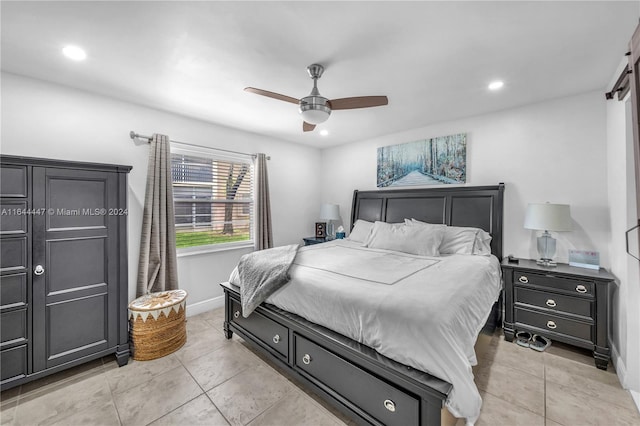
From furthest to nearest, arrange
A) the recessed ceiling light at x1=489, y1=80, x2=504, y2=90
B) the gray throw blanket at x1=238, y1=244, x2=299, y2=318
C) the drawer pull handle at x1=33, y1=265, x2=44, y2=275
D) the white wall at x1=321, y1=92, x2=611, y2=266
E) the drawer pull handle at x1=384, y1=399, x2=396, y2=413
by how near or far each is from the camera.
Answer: the white wall at x1=321, y1=92, x2=611, y2=266, the recessed ceiling light at x1=489, y1=80, x2=504, y2=90, the gray throw blanket at x1=238, y1=244, x2=299, y2=318, the drawer pull handle at x1=33, y1=265, x2=44, y2=275, the drawer pull handle at x1=384, y1=399, x2=396, y2=413

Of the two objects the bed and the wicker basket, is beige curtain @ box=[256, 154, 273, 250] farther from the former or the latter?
the wicker basket

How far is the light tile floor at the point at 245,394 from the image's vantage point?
177cm

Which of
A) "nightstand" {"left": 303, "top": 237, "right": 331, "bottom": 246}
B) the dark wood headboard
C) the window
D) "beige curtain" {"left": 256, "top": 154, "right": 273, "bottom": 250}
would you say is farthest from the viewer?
"nightstand" {"left": 303, "top": 237, "right": 331, "bottom": 246}

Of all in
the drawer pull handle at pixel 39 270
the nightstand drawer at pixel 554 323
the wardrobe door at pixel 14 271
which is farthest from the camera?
the nightstand drawer at pixel 554 323

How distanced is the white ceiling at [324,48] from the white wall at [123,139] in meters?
0.15

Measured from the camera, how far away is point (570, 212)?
278cm

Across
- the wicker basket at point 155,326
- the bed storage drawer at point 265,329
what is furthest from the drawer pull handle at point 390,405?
the wicker basket at point 155,326

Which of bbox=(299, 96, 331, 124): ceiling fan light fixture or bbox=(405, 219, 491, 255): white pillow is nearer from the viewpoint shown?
bbox=(299, 96, 331, 124): ceiling fan light fixture

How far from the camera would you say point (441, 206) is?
11.9 feet

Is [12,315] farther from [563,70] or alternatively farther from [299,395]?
[563,70]

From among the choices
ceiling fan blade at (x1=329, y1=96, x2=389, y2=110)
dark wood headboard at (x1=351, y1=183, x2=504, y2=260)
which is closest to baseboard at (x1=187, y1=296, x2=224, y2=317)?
dark wood headboard at (x1=351, y1=183, x2=504, y2=260)

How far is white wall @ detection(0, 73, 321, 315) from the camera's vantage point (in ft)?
7.74

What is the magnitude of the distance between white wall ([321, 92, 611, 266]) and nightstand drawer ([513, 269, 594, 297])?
0.50 metres

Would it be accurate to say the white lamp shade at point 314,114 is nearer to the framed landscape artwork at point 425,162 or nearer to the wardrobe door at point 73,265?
the wardrobe door at point 73,265
